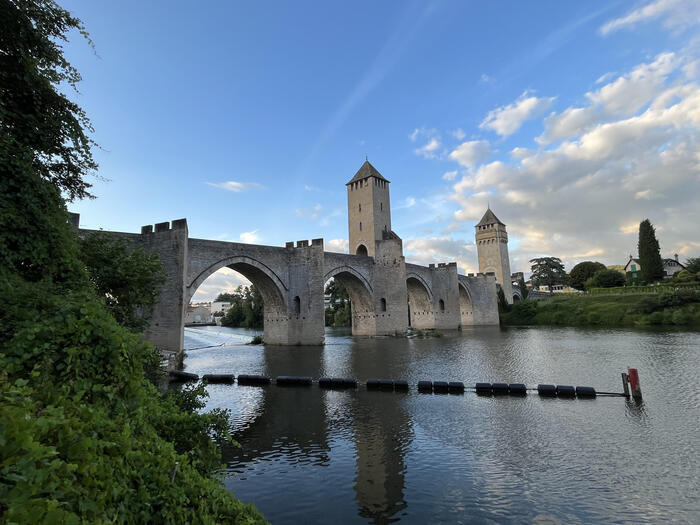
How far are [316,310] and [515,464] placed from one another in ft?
79.7

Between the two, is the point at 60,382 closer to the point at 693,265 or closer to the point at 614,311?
the point at 614,311

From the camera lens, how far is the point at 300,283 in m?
30.7

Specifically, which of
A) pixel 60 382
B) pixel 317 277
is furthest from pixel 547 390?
pixel 317 277

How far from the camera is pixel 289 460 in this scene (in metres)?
7.69

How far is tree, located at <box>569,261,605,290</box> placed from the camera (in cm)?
8250

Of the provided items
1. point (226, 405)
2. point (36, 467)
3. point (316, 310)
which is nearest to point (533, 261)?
point (316, 310)

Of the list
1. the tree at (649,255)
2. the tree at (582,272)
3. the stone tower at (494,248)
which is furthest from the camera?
the tree at (582,272)

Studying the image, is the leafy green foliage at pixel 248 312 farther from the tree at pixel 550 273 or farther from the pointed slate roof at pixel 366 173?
the tree at pixel 550 273

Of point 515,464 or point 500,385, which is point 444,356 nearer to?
point 500,385

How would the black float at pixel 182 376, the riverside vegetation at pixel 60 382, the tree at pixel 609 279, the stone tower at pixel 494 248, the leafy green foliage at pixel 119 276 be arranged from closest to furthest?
the riverside vegetation at pixel 60 382 → the leafy green foliage at pixel 119 276 → the black float at pixel 182 376 → the tree at pixel 609 279 → the stone tower at pixel 494 248

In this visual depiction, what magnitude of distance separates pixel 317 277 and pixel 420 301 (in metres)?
24.7

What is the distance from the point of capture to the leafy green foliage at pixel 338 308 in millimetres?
66188

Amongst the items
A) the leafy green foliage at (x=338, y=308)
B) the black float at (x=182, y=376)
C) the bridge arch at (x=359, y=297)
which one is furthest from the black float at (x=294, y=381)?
the leafy green foliage at (x=338, y=308)

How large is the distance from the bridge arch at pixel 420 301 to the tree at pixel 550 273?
55.6m
